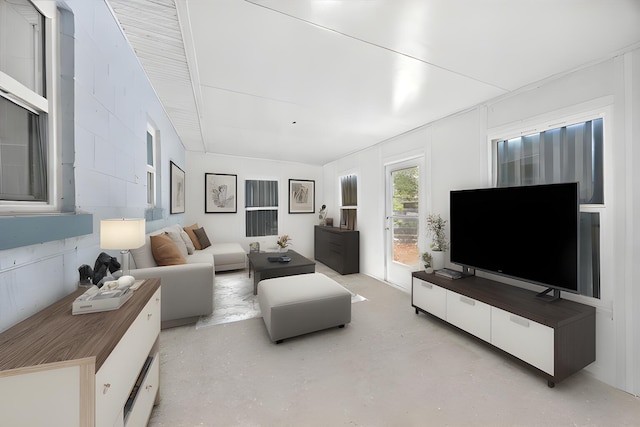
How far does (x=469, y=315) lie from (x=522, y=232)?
2.91 ft

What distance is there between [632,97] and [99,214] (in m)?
3.75

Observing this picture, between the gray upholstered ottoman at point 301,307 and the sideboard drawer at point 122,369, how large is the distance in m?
1.11

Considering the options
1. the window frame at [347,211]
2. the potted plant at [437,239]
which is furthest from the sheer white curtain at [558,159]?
the window frame at [347,211]

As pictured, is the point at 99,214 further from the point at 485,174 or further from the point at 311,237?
the point at 311,237

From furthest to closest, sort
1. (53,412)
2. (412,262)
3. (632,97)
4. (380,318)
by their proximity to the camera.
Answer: (412,262), (380,318), (632,97), (53,412)

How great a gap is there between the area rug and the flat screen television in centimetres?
163

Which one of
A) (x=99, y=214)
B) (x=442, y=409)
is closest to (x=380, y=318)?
(x=442, y=409)

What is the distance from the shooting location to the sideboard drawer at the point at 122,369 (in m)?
0.80

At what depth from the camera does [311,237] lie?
6.40 metres

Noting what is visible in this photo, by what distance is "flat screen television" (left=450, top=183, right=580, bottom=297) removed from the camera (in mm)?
1878

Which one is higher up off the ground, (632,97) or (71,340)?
(632,97)

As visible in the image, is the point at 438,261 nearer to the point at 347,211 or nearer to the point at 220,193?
the point at 347,211

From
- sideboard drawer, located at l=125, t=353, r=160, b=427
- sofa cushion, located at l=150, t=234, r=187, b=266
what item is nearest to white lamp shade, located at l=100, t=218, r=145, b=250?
sideboard drawer, located at l=125, t=353, r=160, b=427

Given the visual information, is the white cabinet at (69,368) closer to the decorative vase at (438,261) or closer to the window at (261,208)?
the decorative vase at (438,261)
